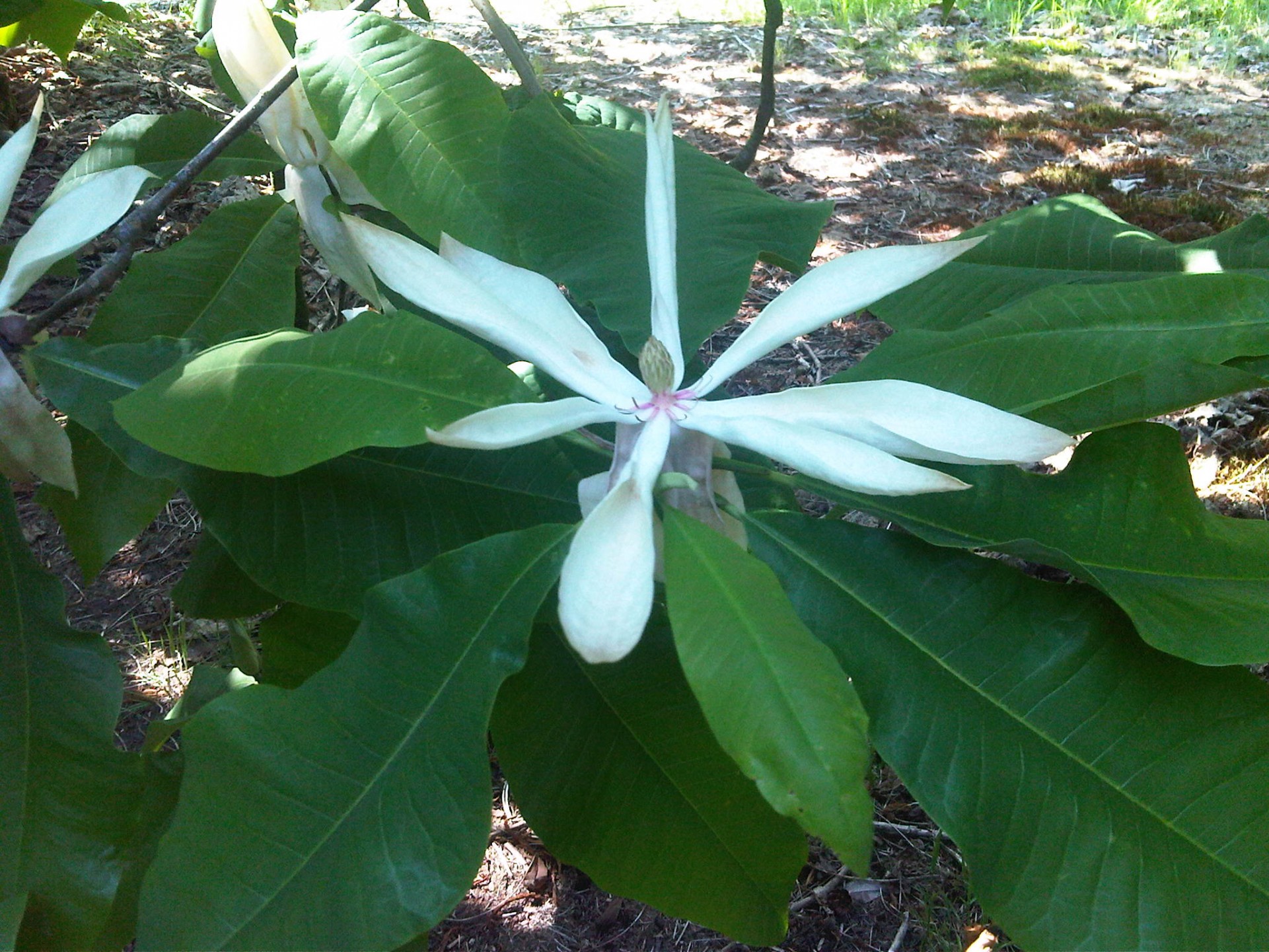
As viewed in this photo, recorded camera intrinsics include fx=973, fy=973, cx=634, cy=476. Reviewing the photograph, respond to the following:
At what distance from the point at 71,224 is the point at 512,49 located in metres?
0.60

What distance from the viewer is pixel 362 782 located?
64 centimetres

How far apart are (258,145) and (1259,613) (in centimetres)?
118

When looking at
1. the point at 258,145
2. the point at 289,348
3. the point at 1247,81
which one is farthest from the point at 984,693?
the point at 1247,81

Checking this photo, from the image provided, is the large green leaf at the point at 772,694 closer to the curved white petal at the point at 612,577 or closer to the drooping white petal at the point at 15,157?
the curved white petal at the point at 612,577

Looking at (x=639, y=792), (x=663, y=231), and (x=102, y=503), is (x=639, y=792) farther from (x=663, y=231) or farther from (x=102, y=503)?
(x=102, y=503)

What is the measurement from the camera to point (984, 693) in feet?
2.29

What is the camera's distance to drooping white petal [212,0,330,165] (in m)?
0.99

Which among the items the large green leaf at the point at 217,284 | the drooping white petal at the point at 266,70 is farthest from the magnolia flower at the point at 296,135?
the large green leaf at the point at 217,284

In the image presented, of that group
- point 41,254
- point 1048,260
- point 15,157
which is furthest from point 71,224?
point 1048,260

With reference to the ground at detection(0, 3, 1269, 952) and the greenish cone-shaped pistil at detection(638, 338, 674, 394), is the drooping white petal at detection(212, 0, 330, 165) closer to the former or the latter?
the greenish cone-shaped pistil at detection(638, 338, 674, 394)

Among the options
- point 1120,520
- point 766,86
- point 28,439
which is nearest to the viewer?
point 1120,520

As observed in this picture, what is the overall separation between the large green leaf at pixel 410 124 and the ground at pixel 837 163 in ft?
2.27

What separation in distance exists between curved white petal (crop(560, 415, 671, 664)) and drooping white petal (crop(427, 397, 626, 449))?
70 mm

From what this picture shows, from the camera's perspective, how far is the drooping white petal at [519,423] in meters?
0.57
